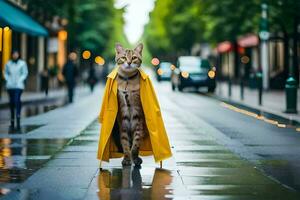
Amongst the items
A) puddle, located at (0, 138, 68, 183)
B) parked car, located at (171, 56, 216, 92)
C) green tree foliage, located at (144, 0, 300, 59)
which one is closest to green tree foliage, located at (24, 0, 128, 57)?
green tree foliage, located at (144, 0, 300, 59)

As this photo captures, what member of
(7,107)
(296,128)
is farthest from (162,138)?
(7,107)

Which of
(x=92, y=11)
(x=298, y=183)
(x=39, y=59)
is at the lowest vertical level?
(x=298, y=183)

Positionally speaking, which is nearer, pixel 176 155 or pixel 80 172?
pixel 80 172

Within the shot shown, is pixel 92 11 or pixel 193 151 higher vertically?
pixel 92 11

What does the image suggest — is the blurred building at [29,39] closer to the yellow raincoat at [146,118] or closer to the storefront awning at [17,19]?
the storefront awning at [17,19]

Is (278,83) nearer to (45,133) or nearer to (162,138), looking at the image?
(45,133)

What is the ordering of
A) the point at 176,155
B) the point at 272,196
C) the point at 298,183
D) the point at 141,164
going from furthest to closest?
1. the point at 176,155
2. the point at 141,164
3. the point at 298,183
4. the point at 272,196

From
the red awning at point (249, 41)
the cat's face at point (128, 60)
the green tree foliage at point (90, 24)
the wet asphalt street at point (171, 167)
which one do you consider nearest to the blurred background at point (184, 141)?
the wet asphalt street at point (171, 167)

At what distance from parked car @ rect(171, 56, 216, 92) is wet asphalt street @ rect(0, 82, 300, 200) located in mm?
23120

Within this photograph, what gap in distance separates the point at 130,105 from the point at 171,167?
1.06 meters

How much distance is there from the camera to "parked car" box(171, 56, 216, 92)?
129 feet

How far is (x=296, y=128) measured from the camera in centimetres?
1642

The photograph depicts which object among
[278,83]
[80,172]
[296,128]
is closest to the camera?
[80,172]

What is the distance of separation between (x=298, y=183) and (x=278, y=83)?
33156 mm
